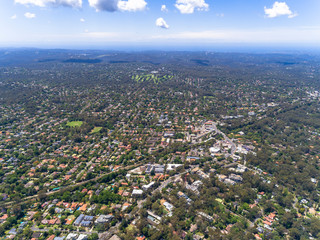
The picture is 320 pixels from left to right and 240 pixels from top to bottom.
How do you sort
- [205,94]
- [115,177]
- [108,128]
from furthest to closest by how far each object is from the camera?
1. [205,94]
2. [108,128]
3. [115,177]

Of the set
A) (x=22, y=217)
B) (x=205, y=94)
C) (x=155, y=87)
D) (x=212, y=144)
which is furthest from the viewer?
(x=155, y=87)

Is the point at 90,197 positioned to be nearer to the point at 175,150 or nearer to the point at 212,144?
the point at 175,150

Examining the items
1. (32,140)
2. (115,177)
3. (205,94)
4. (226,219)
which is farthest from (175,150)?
(205,94)

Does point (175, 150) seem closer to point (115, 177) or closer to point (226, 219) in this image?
point (115, 177)

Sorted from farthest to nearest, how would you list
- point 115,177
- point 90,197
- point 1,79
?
point 1,79 → point 115,177 → point 90,197

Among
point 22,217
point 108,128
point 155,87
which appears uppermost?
point 155,87

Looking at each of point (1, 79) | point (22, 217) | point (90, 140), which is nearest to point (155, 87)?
point (90, 140)

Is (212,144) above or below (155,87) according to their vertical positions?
below

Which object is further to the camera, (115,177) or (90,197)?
(115,177)

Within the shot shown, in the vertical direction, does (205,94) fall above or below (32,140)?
above
